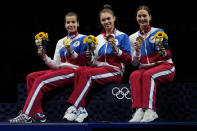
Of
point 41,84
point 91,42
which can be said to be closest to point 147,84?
point 91,42

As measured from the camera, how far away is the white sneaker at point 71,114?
10.2 feet

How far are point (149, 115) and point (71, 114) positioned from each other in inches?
25.2

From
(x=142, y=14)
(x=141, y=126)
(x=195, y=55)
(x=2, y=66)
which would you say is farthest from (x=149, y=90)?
(x=2, y=66)

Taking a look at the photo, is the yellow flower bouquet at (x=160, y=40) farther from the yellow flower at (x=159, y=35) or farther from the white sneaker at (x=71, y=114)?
the white sneaker at (x=71, y=114)

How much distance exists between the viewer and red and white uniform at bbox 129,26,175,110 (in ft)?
10.1

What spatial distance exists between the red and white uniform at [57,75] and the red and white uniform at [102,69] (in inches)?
5.3

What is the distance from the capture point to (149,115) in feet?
9.81

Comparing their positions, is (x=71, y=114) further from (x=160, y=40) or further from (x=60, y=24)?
(x=60, y=24)

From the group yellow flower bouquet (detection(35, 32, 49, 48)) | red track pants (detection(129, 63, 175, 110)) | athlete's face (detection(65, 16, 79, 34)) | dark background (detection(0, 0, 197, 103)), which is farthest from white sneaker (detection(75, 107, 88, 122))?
dark background (detection(0, 0, 197, 103))

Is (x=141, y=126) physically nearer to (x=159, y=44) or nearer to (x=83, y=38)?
(x=159, y=44)

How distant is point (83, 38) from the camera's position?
3.58 metres

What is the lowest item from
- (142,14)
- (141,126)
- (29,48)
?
(141,126)

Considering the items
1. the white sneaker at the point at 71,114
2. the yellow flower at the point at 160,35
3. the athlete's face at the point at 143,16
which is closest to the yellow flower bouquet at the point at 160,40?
the yellow flower at the point at 160,35

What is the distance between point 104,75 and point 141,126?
69 centimetres
